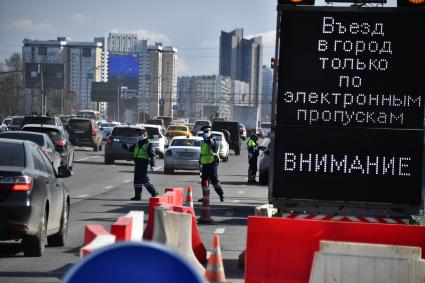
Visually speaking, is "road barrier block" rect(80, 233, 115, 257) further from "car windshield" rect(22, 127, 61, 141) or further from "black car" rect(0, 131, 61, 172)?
"car windshield" rect(22, 127, 61, 141)

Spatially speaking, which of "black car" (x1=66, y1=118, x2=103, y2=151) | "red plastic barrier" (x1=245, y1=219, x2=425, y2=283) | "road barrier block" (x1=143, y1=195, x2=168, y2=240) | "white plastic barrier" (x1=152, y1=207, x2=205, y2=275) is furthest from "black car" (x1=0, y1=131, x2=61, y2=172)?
"black car" (x1=66, y1=118, x2=103, y2=151)

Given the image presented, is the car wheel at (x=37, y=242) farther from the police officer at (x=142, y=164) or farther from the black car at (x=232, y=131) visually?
the black car at (x=232, y=131)

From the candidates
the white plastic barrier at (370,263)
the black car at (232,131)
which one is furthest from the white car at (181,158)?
the white plastic barrier at (370,263)

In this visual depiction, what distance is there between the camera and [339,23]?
14.6 m

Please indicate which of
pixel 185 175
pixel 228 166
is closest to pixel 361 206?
pixel 185 175

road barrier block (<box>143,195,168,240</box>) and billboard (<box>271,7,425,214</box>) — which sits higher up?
billboard (<box>271,7,425,214</box>)

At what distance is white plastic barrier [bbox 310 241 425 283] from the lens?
11.0 meters

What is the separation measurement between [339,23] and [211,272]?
16.2ft

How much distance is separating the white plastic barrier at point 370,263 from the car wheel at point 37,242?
14.5 feet

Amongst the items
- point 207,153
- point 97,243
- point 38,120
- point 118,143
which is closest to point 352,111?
point 97,243

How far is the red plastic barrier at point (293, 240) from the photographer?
12.0 m

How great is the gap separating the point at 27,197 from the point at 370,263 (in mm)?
4731

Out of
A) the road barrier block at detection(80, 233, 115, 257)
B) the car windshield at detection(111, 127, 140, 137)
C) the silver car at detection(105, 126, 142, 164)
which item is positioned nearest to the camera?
the road barrier block at detection(80, 233, 115, 257)

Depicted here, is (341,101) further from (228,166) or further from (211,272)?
(228,166)
